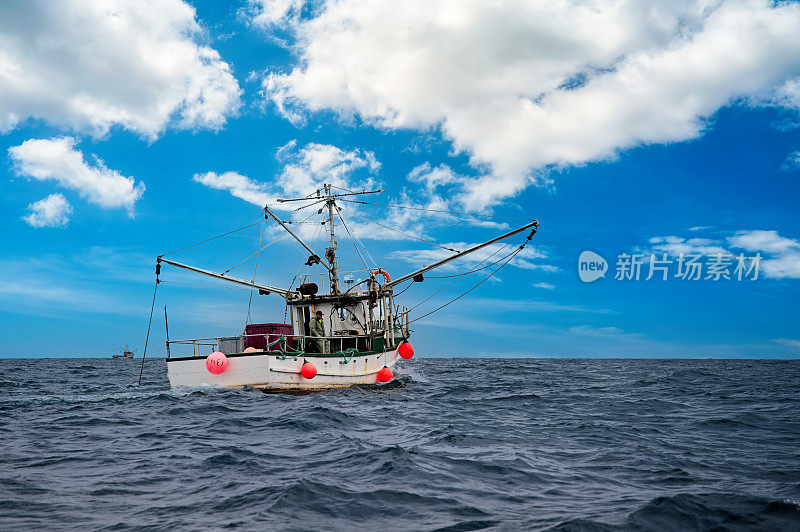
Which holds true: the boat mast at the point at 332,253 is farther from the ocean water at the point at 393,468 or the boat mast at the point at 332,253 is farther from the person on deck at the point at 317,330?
the ocean water at the point at 393,468

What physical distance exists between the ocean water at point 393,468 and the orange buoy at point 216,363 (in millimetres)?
2895

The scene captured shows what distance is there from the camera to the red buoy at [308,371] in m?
21.0

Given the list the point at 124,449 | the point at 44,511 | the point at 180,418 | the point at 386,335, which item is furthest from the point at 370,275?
the point at 44,511

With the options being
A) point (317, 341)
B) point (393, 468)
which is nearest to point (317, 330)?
point (317, 341)

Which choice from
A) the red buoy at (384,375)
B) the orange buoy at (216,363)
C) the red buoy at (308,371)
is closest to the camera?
the orange buoy at (216,363)

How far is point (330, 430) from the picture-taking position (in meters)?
12.7

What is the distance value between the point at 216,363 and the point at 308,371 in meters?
3.57

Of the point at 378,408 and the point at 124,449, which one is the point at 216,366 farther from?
the point at 124,449

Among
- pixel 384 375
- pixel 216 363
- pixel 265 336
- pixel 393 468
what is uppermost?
pixel 265 336

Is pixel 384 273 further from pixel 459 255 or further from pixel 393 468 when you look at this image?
pixel 393 468

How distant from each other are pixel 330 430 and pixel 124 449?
4488 millimetres

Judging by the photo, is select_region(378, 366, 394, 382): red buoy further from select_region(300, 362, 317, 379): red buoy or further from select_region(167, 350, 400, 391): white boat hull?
select_region(300, 362, 317, 379): red buoy

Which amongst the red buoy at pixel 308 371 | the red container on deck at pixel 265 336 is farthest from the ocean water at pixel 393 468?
the red container on deck at pixel 265 336

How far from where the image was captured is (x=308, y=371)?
69.0 ft
